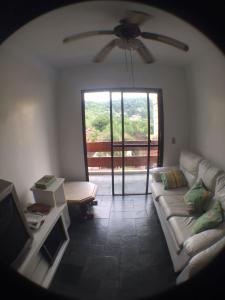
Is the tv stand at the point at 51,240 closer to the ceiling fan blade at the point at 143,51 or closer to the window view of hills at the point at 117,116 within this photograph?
the window view of hills at the point at 117,116

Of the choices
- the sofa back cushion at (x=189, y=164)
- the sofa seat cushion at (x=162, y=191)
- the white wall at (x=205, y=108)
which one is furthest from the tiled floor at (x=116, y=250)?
the white wall at (x=205, y=108)

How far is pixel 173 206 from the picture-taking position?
5.46ft

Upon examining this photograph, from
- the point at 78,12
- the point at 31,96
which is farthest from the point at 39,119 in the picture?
the point at 78,12

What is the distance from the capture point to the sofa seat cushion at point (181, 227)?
1262mm

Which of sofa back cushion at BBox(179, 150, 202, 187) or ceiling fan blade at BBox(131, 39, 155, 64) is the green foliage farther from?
sofa back cushion at BBox(179, 150, 202, 187)

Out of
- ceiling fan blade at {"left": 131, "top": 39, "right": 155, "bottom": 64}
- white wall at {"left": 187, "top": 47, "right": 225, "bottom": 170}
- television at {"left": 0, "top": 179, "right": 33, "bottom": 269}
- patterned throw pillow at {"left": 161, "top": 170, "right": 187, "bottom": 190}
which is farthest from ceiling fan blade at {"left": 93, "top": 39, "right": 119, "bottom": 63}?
patterned throw pillow at {"left": 161, "top": 170, "right": 187, "bottom": 190}

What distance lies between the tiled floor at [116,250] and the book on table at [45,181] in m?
0.49

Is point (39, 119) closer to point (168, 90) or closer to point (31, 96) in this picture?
point (31, 96)

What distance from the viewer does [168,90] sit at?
1114 millimetres

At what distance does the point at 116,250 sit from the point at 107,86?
1.24 m

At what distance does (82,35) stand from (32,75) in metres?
0.76

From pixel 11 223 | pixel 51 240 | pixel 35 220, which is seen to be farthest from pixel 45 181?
pixel 11 223

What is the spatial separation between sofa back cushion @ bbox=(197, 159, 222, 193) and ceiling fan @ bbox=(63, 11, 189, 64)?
121 centimetres

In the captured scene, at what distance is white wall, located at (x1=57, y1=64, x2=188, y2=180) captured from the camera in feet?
3.56
